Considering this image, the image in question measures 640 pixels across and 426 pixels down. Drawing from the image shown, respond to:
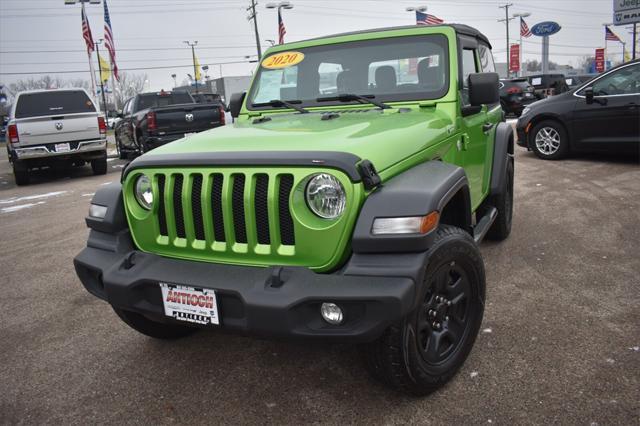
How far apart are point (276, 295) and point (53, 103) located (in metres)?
11.8

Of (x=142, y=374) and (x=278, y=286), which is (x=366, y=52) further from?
(x=142, y=374)

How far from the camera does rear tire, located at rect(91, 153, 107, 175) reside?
484 inches

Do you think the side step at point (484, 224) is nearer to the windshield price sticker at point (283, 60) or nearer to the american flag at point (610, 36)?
the windshield price sticker at point (283, 60)

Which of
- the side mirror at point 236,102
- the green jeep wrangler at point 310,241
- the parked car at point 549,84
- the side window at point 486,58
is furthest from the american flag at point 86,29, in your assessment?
the green jeep wrangler at point 310,241

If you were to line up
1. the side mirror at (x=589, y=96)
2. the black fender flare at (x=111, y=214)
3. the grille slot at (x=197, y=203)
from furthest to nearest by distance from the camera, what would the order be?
the side mirror at (x=589, y=96) → the black fender flare at (x=111, y=214) → the grille slot at (x=197, y=203)

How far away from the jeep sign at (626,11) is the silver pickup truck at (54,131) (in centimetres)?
1484

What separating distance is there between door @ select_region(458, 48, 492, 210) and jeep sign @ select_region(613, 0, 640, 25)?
Result: 45.8 ft

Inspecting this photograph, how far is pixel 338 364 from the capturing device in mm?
3016

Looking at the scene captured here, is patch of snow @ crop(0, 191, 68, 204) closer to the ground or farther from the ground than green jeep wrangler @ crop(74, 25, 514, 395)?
closer to the ground

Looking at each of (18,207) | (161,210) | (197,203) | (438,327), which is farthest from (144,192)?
(18,207)

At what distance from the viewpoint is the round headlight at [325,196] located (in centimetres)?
235

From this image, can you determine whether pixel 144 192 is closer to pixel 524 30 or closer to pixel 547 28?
pixel 547 28

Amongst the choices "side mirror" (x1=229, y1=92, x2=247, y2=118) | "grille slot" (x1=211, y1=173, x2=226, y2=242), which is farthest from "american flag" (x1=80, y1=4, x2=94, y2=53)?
"grille slot" (x1=211, y1=173, x2=226, y2=242)

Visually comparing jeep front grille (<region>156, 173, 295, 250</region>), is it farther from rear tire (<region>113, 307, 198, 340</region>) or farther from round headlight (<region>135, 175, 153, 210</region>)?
rear tire (<region>113, 307, 198, 340</region>)
